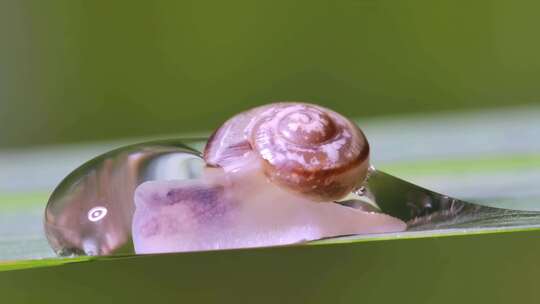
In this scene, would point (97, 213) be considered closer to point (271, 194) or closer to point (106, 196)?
point (106, 196)

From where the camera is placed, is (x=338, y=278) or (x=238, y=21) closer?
(x=338, y=278)

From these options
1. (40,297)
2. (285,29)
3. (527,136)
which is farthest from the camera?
(285,29)

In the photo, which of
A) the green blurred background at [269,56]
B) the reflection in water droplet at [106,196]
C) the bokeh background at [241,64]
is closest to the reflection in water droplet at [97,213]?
the reflection in water droplet at [106,196]

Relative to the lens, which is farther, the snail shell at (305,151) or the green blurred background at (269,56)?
the green blurred background at (269,56)

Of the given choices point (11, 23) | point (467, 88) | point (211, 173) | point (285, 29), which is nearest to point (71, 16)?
point (11, 23)

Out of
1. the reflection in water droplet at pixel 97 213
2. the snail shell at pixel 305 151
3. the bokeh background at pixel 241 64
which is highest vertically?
the snail shell at pixel 305 151

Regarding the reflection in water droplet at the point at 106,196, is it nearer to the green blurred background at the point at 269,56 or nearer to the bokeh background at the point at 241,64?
the bokeh background at the point at 241,64

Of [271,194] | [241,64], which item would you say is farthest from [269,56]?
[271,194]

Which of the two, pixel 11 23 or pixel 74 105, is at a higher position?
pixel 11 23

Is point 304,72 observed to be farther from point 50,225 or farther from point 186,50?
point 50,225
